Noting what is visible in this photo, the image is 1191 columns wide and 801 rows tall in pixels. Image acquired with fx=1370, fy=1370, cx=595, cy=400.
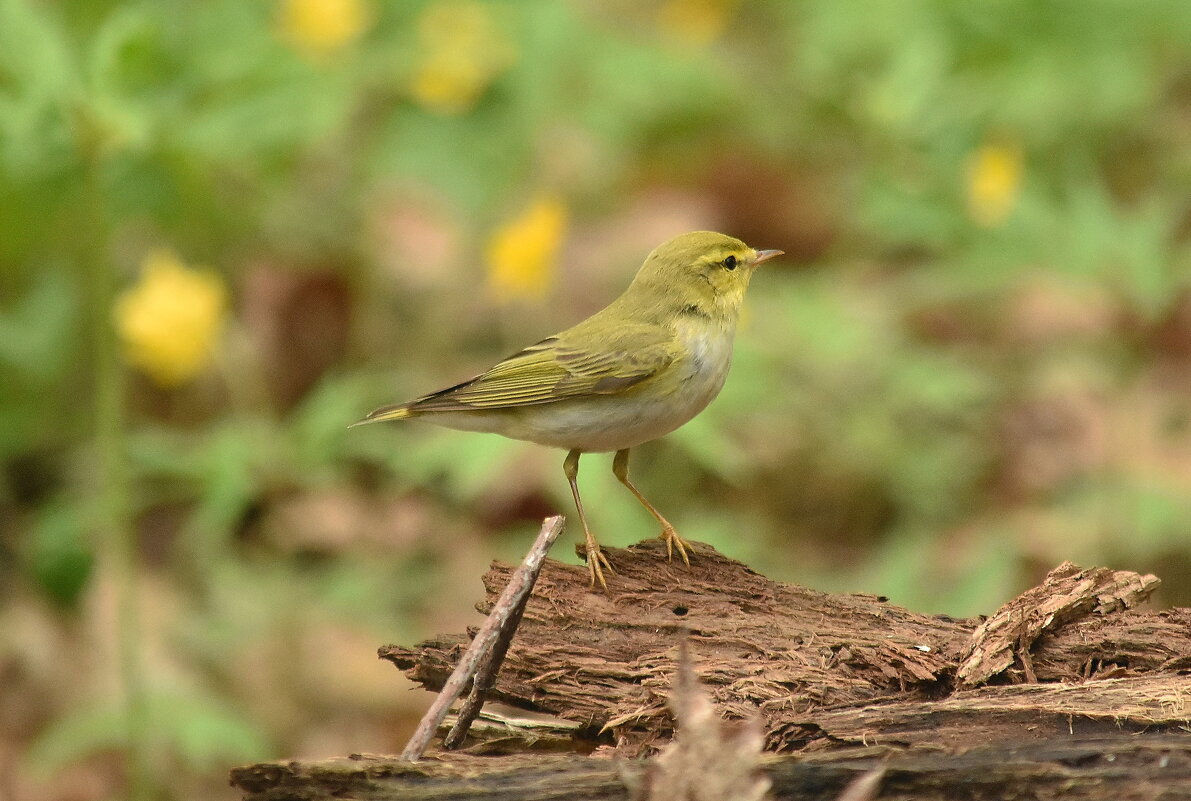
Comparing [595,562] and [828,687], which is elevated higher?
[595,562]

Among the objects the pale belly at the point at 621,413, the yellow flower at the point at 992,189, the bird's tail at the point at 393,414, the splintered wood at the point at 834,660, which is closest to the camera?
the splintered wood at the point at 834,660

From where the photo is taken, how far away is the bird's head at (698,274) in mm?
5070

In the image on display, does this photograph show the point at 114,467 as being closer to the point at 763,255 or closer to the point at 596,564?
the point at 596,564

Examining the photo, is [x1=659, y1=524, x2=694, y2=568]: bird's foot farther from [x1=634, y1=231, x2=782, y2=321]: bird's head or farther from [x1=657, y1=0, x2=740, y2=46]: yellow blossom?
[x1=657, y1=0, x2=740, y2=46]: yellow blossom

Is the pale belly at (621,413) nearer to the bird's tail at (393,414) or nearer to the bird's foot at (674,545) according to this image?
the bird's tail at (393,414)

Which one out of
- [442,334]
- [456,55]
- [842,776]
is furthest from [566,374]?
[442,334]

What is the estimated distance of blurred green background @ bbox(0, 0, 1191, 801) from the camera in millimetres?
5621

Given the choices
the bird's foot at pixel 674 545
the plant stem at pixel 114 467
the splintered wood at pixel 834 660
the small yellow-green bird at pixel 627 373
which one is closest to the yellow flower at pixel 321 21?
the plant stem at pixel 114 467

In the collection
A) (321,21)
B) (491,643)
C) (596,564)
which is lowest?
(491,643)

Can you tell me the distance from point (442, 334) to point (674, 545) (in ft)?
16.6

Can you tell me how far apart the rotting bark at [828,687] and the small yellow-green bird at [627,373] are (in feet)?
1.77

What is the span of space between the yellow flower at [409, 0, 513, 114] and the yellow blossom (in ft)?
9.85

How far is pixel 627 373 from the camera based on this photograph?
185 inches

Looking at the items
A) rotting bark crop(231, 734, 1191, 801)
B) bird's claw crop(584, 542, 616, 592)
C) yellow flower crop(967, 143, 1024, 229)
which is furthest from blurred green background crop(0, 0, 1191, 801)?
rotting bark crop(231, 734, 1191, 801)
